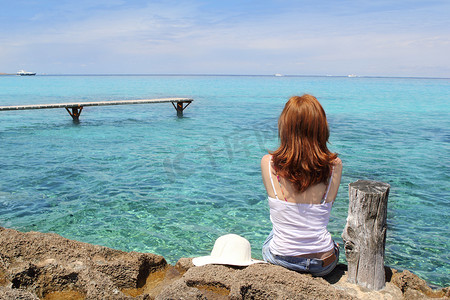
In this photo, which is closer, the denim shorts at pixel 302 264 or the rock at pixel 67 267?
the denim shorts at pixel 302 264

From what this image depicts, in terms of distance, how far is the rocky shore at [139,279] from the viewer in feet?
10.3

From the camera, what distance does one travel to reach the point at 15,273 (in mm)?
3510

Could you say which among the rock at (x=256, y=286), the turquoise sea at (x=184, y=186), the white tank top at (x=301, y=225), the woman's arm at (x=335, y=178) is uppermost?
the woman's arm at (x=335, y=178)

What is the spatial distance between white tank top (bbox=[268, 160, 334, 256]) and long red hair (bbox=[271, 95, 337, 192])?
0.17 m

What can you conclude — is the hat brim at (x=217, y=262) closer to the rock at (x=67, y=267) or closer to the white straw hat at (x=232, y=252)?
the white straw hat at (x=232, y=252)

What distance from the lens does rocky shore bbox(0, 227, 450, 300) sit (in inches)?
124

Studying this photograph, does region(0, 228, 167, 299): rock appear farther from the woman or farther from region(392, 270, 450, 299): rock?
region(392, 270, 450, 299): rock

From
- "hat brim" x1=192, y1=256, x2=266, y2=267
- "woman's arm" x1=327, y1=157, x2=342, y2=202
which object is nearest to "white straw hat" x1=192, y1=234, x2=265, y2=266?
"hat brim" x1=192, y1=256, x2=266, y2=267

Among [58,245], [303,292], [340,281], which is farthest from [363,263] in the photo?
[58,245]

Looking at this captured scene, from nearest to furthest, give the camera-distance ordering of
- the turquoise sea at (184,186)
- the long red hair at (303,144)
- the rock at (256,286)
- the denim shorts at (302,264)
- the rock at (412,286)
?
the long red hair at (303,144) → the rock at (256,286) → the denim shorts at (302,264) → the rock at (412,286) → the turquoise sea at (184,186)

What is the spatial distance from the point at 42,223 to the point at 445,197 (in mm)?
8207

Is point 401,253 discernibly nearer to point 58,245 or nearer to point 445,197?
point 445,197

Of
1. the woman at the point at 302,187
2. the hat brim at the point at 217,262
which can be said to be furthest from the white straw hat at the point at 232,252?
the woman at the point at 302,187

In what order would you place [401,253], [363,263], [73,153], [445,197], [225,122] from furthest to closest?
[225,122]
[73,153]
[445,197]
[401,253]
[363,263]
